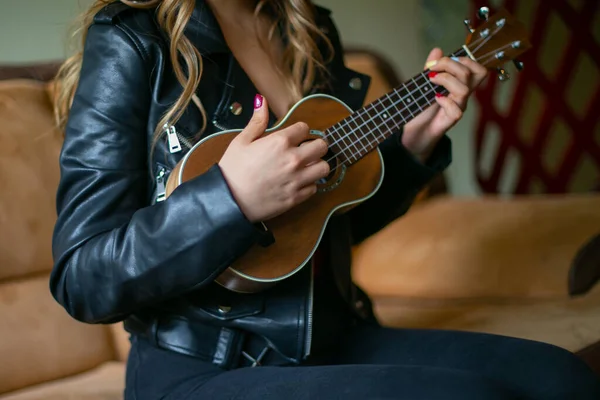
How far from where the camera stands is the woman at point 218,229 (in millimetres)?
710

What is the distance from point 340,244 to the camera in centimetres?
93

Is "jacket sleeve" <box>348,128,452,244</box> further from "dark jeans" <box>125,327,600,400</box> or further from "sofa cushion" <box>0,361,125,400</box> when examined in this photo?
"sofa cushion" <box>0,361,125,400</box>

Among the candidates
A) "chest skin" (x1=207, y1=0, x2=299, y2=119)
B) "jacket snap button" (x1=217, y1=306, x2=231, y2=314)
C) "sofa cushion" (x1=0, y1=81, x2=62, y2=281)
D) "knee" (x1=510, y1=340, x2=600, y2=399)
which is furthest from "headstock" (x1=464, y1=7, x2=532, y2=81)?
"sofa cushion" (x1=0, y1=81, x2=62, y2=281)

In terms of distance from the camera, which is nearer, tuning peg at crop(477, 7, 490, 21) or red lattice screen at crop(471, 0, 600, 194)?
tuning peg at crop(477, 7, 490, 21)

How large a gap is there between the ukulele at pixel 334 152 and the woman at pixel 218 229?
4 centimetres

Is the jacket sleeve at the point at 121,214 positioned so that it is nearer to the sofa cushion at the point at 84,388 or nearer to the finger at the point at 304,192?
→ the finger at the point at 304,192

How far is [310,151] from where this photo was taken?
75 centimetres

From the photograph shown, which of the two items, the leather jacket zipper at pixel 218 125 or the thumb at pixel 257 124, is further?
the leather jacket zipper at pixel 218 125

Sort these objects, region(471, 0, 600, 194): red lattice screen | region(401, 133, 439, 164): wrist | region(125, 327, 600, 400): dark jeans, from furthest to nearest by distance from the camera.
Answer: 1. region(471, 0, 600, 194): red lattice screen
2. region(401, 133, 439, 164): wrist
3. region(125, 327, 600, 400): dark jeans

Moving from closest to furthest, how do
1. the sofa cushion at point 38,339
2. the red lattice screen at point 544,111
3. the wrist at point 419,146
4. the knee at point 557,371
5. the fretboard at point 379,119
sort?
the knee at point 557,371 → the fretboard at point 379,119 → the wrist at point 419,146 → the sofa cushion at point 38,339 → the red lattice screen at point 544,111

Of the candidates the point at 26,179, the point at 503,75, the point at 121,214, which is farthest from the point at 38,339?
the point at 503,75

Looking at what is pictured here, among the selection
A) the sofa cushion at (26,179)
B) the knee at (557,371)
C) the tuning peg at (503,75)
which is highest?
the tuning peg at (503,75)

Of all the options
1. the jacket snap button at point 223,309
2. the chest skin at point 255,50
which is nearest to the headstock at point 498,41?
the chest skin at point 255,50

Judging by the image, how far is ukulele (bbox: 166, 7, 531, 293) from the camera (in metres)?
0.78
